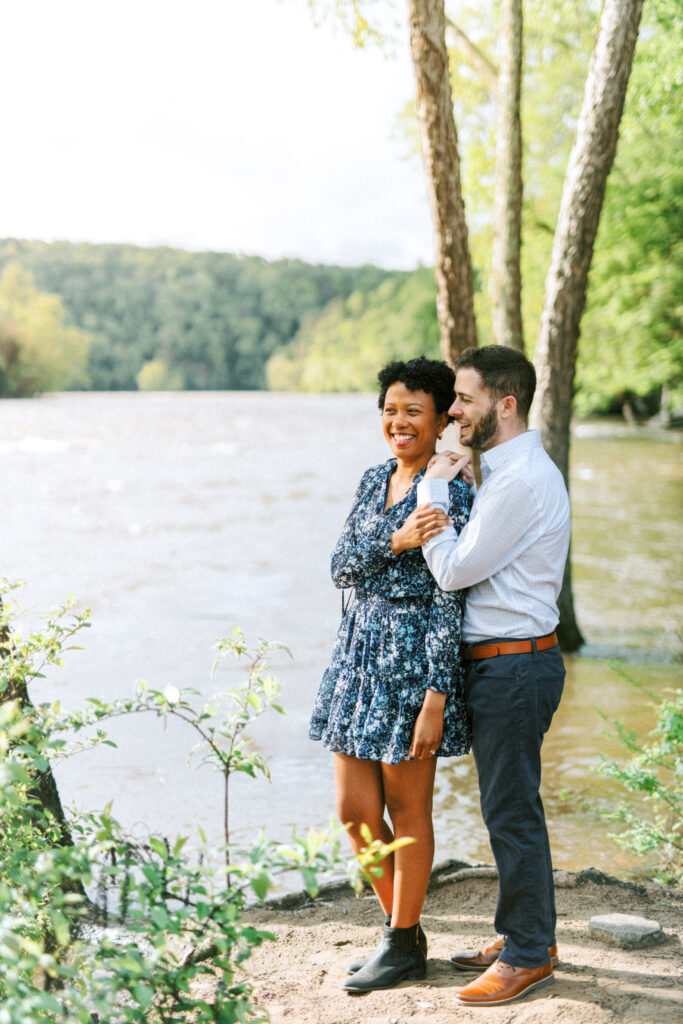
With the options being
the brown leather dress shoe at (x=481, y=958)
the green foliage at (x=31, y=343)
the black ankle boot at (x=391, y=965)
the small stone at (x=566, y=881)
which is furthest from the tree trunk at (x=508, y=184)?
the green foliage at (x=31, y=343)

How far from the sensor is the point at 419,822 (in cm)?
333

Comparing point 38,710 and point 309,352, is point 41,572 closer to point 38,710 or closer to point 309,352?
point 38,710

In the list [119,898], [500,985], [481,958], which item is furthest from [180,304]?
[119,898]

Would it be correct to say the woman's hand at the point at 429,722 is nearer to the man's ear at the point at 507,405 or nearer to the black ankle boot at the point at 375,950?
the black ankle boot at the point at 375,950

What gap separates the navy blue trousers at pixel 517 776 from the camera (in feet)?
10.2

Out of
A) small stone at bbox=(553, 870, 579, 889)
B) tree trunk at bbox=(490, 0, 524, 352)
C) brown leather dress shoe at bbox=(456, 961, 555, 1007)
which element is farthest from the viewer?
tree trunk at bbox=(490, 0, 524, 352)

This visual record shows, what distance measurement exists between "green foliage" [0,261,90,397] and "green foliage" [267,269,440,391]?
35.3 metres

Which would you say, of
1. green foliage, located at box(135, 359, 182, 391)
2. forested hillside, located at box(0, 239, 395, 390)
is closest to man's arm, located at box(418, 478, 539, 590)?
forested hillside, located at box(0, 239, 395, 390)

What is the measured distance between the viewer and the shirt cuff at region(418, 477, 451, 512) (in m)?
3.25

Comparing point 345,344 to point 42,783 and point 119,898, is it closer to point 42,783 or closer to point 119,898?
point 42,783

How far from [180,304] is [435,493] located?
4489 inches

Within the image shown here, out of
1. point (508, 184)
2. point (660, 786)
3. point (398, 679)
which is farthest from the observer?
point (508, 184)

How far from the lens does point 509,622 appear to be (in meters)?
3.14

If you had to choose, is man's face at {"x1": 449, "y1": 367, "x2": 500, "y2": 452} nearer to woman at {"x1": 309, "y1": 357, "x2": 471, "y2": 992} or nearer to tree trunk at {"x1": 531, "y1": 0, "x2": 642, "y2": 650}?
woman at {"x1": 309, "y1": 357, "x2": 471, "y2": 992}
